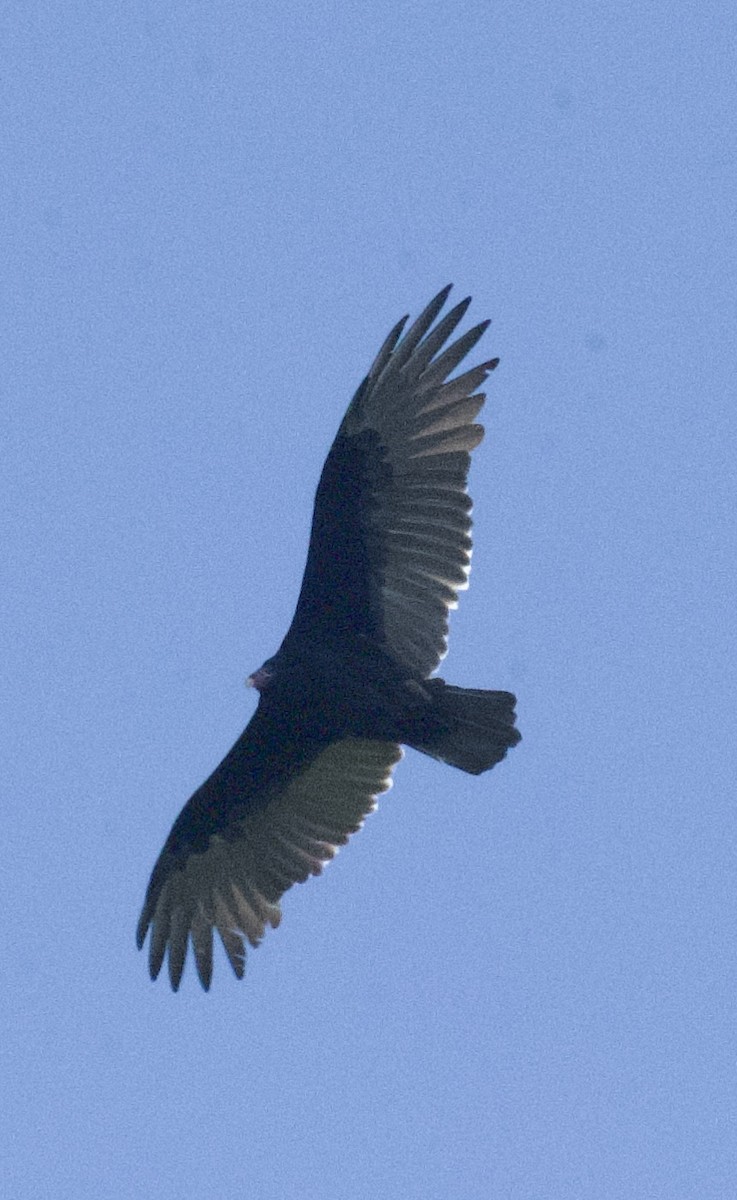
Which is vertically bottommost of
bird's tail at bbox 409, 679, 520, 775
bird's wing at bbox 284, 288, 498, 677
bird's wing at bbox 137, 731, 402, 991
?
bird's wing at bbox 137, 731, 402, 991

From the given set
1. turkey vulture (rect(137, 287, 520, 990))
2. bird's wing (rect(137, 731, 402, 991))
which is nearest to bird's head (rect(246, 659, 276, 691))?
turkey vulture (rect(137, 287, 520, 990))

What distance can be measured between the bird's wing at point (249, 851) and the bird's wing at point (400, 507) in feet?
2.14

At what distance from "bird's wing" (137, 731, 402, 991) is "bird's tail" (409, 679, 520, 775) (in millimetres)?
715

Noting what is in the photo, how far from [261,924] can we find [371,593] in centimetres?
169

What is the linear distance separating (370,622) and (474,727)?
790mm

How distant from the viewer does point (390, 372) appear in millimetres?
9734

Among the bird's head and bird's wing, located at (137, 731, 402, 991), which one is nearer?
the bird's head

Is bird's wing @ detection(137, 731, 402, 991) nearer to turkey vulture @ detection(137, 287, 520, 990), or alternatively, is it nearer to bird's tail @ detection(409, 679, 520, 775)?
turkey vulture @ detection(137, 287, 520, 990)

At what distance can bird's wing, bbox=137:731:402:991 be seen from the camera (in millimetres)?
9953

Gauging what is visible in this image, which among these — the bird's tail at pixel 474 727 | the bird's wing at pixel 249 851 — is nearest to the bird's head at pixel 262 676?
the bird's wing at pixel 249 851

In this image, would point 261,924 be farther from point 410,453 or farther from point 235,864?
point 410,453

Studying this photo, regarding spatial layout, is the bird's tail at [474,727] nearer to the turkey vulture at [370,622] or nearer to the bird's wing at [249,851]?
the turkey vulture at [370,622]

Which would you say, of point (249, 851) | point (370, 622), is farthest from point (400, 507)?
point (249, 851)

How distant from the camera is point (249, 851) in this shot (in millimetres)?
10172
